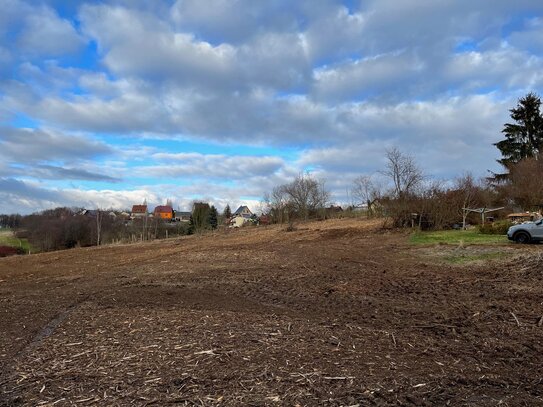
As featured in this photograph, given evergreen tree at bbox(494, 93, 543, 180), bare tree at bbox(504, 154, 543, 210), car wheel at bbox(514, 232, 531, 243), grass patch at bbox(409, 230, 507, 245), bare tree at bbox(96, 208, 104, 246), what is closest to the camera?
car wheel at bbox(514, 232, 531, 243)

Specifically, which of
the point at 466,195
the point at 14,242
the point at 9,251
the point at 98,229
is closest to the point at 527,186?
the point at 466,195

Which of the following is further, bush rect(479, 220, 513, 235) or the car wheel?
bush rect(479, 220, 513, 235)

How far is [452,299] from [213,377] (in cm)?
546

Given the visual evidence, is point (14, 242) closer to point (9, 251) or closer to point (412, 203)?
point (9, 251)

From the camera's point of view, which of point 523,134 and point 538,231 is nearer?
point 538,231

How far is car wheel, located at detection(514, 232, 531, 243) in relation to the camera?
19.7 metres

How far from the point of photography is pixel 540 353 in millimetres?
5211

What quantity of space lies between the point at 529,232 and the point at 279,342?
1753 cm

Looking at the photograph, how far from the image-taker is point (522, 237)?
1986cm

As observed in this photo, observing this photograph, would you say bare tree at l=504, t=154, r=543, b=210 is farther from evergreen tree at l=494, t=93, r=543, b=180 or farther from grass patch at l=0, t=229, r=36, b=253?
grass patch at l=0, t=229, r=36, b=253

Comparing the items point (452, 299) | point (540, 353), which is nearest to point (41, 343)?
point (540, 353)

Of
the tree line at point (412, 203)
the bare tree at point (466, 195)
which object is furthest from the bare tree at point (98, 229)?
the bare tree at point (466, 195)

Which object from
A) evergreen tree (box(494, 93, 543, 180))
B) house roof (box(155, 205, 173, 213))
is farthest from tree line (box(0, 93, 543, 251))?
house roof (box(155, 205, 173, 213))

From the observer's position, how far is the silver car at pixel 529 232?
1948 centimetres
